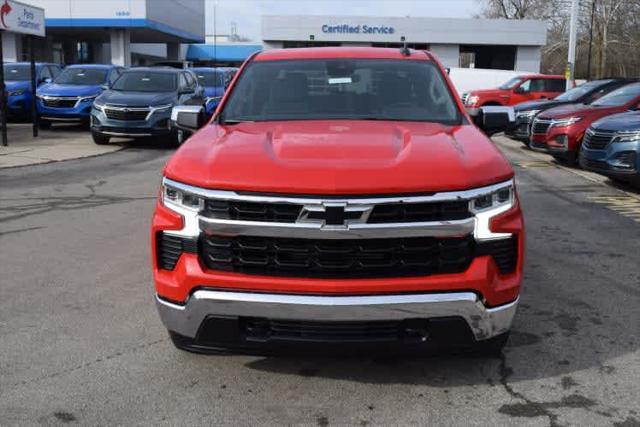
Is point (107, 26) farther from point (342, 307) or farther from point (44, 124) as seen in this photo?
point (342, 307)

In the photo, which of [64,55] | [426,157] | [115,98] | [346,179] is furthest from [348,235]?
[64,55]

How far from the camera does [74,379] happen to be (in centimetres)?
381

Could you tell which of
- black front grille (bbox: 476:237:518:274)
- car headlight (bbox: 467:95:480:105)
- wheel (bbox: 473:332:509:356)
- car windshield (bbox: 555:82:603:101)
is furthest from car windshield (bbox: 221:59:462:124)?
car headlight (bbox: 467:95:480:105)

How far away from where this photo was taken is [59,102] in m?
18.1

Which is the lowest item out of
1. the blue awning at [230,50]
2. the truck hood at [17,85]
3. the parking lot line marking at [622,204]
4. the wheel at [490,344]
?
the parking lot line marking at [622,204]

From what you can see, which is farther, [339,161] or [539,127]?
[539,127]

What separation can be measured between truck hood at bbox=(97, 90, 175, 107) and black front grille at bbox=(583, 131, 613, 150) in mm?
9114

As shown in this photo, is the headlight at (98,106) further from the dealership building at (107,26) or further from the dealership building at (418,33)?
the dealership building at (418,33)

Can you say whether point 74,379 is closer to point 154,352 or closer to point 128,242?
point 154,352

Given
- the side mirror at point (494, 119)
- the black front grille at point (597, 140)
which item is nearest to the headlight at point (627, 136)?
the black front grille at point (597, 140)

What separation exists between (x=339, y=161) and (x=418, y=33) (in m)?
50.8

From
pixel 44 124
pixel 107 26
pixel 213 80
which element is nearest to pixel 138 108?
pixel 44 124

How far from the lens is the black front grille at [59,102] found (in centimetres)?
1802

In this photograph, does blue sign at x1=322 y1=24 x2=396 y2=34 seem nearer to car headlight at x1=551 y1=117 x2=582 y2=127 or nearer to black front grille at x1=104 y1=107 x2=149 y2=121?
black front grille at x1=104 y1=107 x2=149 y2=121
